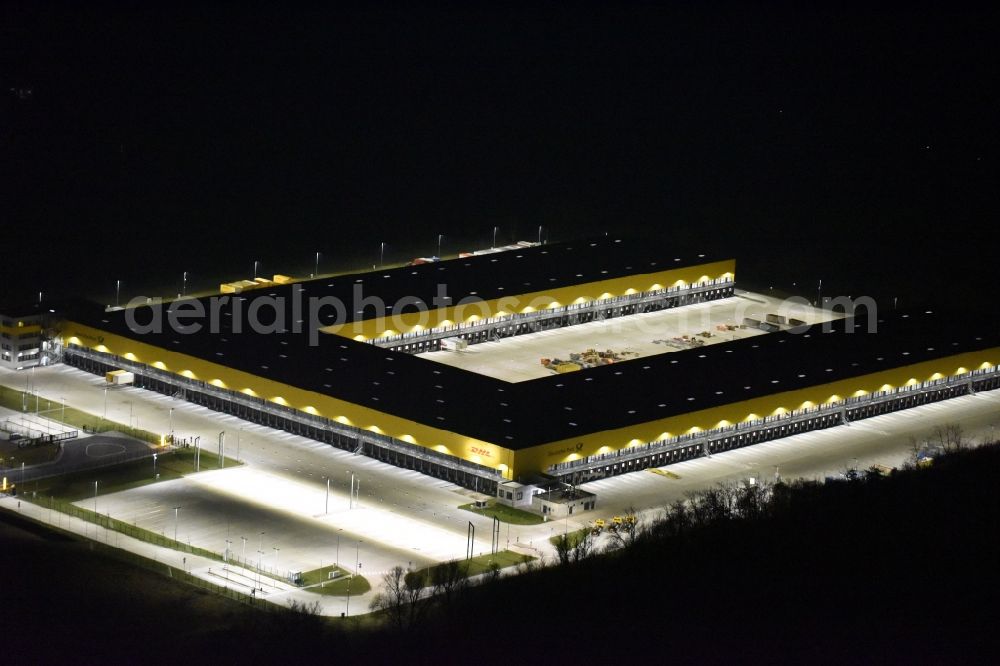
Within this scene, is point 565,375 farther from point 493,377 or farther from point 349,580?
point 349,580

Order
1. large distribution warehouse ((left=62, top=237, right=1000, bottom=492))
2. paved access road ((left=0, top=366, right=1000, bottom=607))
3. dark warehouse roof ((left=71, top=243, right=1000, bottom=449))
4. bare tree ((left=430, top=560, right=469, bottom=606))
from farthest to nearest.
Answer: dark warehouse roof ((left=71, top=243, right=1000, bottom=449)), large distribution warehouse ((left=62, top=237, right=1000, bottom=492)), paved access road ((left=0, top=366, right=1000, bottom=607)), bare tree ((left=430, top=560, right=469, bottom=606))

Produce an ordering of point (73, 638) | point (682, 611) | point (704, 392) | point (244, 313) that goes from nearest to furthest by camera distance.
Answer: point (73, 638) → point (682, 611) → point (704, 392) → point (244, 313)

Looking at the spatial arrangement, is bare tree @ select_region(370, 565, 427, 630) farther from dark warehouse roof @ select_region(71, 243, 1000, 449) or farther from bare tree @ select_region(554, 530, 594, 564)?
dark warehouse roof @ select_region(71, 243, 1000, 449)

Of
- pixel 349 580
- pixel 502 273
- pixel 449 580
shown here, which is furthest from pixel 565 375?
pixel 349 580

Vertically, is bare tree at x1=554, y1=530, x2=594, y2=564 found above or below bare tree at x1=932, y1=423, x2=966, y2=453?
below

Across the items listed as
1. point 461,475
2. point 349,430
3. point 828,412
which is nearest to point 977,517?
point 828,412

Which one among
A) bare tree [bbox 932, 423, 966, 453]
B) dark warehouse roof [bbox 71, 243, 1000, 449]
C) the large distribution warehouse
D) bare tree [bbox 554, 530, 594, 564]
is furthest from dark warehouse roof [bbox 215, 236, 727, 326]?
bare tree [bbox 554, 530, 594, 564]

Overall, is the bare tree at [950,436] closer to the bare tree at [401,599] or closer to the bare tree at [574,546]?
the bare tree at [574,546]

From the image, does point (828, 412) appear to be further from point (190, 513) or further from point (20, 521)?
point (20, 521)

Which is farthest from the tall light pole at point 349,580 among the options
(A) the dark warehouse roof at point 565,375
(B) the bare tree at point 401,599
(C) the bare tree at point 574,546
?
(A) the dark warehouse roof at point 565,375
